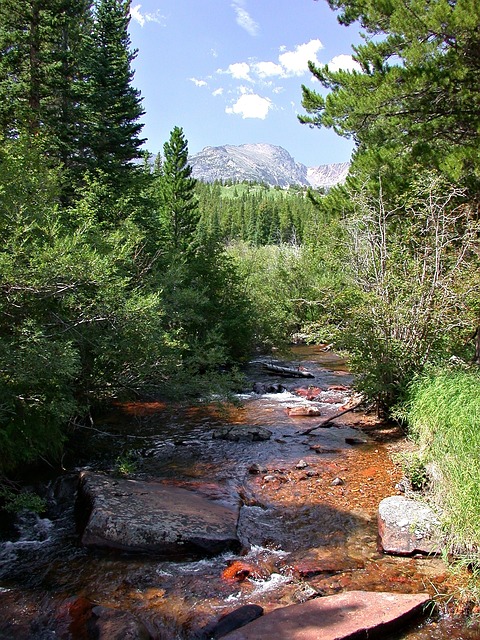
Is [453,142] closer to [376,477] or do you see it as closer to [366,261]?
[366,261]

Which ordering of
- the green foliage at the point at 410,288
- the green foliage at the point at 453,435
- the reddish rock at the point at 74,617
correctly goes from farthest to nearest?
the green foliage at the point at 410,288
the green foliage at the point at 453,435
the reddish rock at the point at 74,617

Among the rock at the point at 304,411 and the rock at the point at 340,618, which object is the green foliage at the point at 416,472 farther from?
the rock at the point at 304,411

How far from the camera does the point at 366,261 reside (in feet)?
35.1

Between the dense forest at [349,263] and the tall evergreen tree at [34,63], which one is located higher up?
the tall evergreen tree at [34,63]

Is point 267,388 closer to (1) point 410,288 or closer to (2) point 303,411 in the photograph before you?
(2) point 303,411

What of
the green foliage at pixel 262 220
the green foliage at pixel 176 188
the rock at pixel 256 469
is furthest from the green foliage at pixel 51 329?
the green foliage at pixel 262 220

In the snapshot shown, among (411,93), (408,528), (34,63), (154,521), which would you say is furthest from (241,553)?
(34,63)

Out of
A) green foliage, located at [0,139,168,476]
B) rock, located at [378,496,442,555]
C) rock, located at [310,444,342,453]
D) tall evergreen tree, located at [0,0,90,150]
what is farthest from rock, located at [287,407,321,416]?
tall evergreen tree, located at [0,0,90,150]

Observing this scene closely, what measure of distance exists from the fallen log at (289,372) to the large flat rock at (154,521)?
36.2ft

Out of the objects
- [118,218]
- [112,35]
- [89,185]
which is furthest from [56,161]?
[112,35]

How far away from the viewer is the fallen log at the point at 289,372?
17.8 metres

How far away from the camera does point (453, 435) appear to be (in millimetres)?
6500

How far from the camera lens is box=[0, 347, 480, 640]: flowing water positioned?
188 inches

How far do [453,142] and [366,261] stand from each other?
10.5 feet
